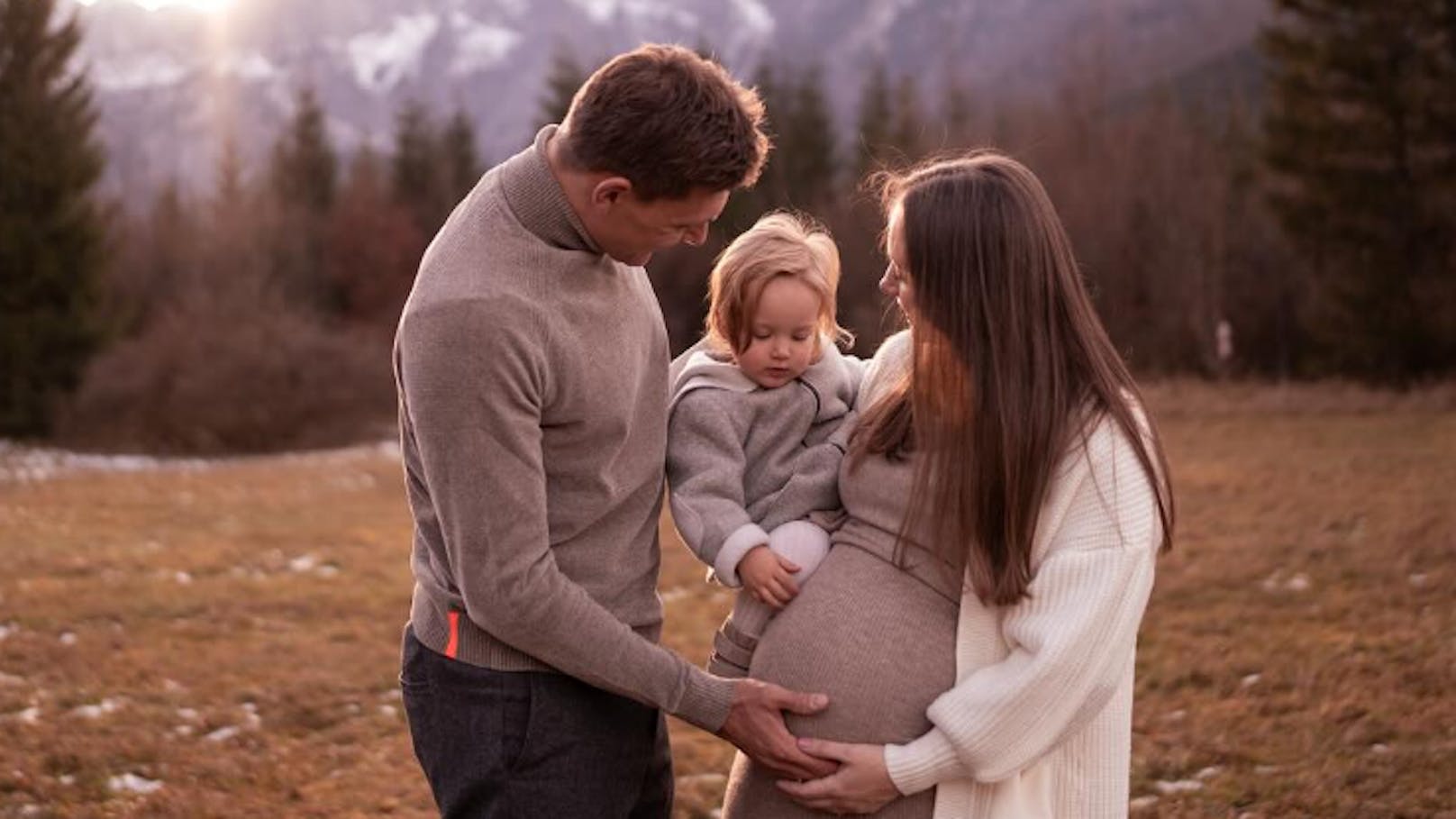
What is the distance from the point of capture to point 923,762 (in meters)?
2.52

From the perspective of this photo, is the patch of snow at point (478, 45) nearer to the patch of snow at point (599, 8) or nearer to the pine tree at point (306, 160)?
the patch of snow at point (599, 8)

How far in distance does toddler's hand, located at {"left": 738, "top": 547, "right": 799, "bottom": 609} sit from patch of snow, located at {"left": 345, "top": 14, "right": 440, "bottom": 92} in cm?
15008

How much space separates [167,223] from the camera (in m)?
40.7

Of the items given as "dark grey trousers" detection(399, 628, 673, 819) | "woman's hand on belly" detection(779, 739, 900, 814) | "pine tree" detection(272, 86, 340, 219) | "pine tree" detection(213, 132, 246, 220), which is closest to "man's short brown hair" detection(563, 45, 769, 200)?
"dark grey trousers" detection(399, 628, 673, 819)

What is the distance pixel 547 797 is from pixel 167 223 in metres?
41.8

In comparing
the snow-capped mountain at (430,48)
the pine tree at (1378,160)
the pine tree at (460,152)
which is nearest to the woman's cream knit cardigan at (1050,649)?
the pine tree at (1378,160)

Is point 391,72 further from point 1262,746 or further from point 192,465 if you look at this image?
point 1262,746

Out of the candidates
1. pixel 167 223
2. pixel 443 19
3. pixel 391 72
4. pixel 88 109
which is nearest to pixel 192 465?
pixel 88 109

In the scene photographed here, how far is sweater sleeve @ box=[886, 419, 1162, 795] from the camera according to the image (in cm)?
242

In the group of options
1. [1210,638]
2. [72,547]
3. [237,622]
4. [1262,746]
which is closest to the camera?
[1262,746]

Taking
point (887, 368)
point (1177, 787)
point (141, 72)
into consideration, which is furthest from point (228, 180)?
point (141, 72)

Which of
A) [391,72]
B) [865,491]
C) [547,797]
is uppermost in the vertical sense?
[865,491]

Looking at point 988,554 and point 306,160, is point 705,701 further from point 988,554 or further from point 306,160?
point 306,160

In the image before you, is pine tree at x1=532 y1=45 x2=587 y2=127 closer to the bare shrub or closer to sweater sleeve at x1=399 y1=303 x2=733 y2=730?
the bare shrub
